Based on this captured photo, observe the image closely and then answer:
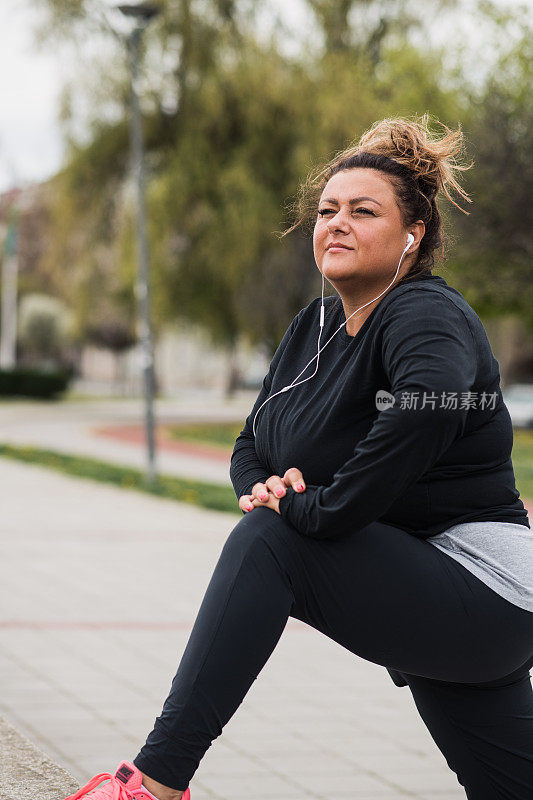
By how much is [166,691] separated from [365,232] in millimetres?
3128

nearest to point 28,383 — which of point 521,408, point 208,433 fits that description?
point 208,433

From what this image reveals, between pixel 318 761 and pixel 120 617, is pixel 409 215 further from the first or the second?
pixel 120 617

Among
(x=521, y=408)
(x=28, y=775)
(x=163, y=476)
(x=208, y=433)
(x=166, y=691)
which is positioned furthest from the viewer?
(x=521, y=408)

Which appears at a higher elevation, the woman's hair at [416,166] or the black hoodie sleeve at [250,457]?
the woman's hair at [416,166]

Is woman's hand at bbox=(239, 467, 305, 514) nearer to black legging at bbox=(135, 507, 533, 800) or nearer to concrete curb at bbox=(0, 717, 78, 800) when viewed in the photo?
black legging at bbox=(135, 507, 533, 800)

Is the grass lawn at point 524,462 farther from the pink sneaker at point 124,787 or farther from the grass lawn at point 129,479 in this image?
the pink sneaker at point 124,787

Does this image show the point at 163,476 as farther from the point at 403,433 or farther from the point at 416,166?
the point at 403,433

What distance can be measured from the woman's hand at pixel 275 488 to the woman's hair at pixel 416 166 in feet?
1.63

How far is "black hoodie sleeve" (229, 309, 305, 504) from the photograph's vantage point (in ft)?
7.85

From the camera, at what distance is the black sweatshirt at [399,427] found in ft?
6.59

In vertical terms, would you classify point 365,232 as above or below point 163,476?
Result: above

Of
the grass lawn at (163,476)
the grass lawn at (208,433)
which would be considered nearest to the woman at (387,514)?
the grass lawn at (163,476)

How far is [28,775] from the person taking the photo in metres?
2.82

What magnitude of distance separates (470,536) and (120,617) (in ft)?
15.1
